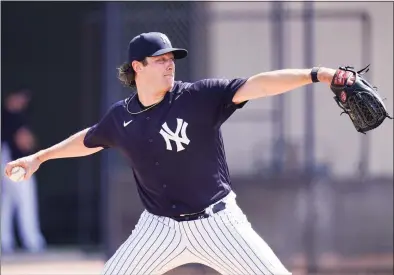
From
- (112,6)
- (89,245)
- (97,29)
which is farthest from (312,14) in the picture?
(89,245)

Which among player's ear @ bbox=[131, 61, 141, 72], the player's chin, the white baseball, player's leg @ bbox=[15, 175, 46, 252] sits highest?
player's ear @ bbox=[131, 61, 141, 72]

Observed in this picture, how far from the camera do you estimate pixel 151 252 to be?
4.70 metres

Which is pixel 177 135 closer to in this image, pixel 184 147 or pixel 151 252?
pixel 184 147

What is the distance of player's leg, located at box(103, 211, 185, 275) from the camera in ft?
15.3

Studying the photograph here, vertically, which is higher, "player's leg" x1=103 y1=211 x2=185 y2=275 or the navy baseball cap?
the navy baseball cap

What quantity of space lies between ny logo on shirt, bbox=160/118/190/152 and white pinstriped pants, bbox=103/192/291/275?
1.16 feet

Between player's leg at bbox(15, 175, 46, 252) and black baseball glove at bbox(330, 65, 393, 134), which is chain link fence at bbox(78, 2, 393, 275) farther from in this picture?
black baseball glove at bbox(330, 65, 393, 134)

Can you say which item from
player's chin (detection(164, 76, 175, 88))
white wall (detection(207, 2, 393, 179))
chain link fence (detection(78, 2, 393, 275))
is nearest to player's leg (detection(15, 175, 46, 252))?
chain link fence (detection(78, 2, 393, 275))

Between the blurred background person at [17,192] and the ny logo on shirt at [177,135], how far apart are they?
6.08 metres

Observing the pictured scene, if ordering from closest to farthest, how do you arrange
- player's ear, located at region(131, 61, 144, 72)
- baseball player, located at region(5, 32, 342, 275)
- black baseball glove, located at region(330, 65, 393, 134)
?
1. black baseball glove, located at region(330, 65, 393, 134)
2. baseball player, located at region(5, 32, 342, 275)
3. player's ear, located at region(131, 61, 144, 72)

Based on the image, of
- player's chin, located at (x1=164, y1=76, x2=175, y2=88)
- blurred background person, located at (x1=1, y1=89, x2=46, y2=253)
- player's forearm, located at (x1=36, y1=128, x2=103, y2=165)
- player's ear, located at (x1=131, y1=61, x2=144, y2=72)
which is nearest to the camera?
player's chin, located at (x1=164, y1=76, x2=175, y2=88)

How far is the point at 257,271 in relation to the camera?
449cm

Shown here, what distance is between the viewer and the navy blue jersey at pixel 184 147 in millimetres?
4672

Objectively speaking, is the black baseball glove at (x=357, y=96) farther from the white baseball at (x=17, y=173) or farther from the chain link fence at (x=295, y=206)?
the chain link fence at (x=295, y=206)
